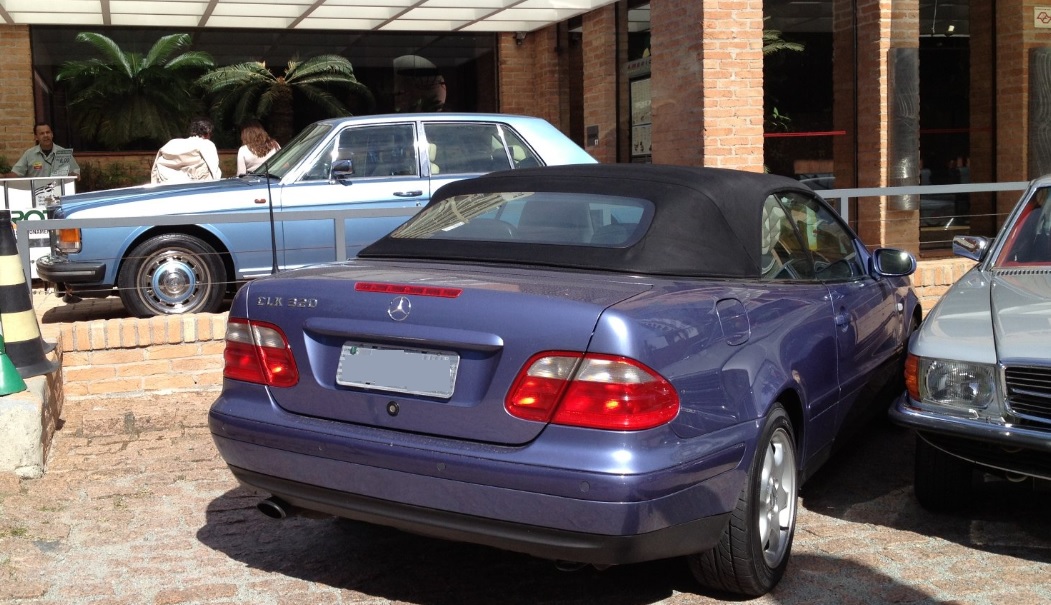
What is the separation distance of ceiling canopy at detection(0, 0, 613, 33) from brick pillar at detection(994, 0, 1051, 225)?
5.00 meters

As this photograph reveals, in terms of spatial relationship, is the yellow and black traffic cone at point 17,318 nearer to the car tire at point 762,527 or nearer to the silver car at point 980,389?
the car tire at point 762,527

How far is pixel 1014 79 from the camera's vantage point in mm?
14188

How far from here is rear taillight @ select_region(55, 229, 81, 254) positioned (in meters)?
8.15

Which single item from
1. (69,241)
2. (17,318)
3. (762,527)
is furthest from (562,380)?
(69,241)

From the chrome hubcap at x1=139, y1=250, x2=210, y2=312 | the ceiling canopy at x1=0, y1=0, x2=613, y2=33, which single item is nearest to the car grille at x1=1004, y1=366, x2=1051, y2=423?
the chrome hubcap at x1=139, y1=250, x2=210, y2=312

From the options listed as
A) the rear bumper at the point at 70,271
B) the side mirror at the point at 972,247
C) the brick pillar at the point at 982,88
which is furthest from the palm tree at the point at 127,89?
the side mirror at the point at 972,247

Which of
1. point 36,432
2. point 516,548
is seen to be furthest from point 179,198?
point 516,548

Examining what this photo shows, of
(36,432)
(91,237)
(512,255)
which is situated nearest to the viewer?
(512,255)

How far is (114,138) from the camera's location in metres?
15.9

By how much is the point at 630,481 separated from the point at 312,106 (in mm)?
14492

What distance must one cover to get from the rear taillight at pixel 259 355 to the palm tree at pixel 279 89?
12.8 m

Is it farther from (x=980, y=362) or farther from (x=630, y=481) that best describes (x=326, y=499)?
(x=980, y=362)

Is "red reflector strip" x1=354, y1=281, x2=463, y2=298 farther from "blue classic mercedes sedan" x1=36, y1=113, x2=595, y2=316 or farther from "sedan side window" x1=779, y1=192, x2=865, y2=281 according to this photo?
"blue classic mercedes sedan" x1=36, y1=113, x2=595, y2=316

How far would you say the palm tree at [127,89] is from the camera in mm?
15773
